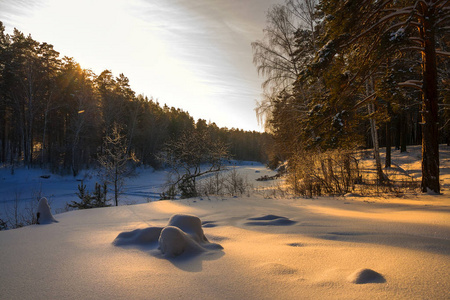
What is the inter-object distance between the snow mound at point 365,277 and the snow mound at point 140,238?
6.10ft

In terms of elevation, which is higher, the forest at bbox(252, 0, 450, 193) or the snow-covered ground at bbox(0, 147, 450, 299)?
the forest at bbox(252, 0, 450, 193)

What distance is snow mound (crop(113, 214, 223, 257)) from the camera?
2023 millimetres

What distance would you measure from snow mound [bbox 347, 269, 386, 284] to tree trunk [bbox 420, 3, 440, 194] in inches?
270

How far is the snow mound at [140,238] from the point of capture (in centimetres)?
239

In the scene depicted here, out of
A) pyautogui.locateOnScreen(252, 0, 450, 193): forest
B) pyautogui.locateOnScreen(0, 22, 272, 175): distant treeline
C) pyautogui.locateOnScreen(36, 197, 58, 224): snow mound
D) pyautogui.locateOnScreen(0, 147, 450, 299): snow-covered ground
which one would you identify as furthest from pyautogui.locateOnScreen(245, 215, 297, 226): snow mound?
pyautogui.locateOnScreen(0, 22, 272, 175): distant treeline

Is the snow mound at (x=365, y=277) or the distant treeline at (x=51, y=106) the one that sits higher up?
the distant treeline at (x=51, y=106)

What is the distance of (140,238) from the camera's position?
241cm

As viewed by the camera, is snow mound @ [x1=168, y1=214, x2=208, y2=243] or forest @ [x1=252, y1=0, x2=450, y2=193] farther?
forest @ [x1=252, y1=0, x2=450, y2=193]

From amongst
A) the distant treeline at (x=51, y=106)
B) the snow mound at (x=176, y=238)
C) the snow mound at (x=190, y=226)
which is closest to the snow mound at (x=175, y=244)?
the snow mound at (x=176, y=238)

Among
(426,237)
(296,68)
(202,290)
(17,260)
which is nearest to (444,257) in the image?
(426,237)

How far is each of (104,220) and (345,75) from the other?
25.6 feet

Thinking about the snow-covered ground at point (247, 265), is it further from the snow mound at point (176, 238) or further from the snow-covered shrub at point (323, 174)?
the snow-covered shrub at point (323, 174)

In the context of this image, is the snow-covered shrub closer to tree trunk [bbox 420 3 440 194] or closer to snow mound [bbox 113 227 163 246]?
tree trunk [bbox 420 3 440 194]

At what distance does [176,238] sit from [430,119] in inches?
314
